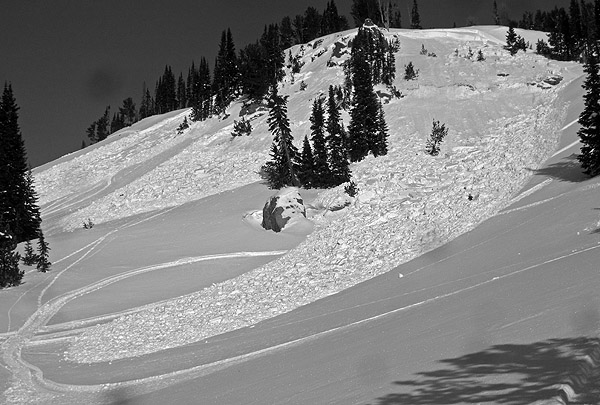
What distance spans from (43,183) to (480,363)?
6411 cm

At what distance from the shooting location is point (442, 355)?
23.6 ft

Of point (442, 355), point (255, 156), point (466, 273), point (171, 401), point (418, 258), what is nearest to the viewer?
point (442, 355)

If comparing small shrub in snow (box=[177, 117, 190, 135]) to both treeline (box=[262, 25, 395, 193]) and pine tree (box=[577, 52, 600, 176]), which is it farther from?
pine tree (box=[577, 52, 600, 176])

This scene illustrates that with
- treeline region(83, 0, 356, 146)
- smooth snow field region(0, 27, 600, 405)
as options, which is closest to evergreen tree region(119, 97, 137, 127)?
treeline region(83, 0, 356, 146)

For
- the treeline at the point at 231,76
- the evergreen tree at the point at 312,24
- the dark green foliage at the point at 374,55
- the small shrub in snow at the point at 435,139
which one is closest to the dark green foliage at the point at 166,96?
the treeline at the point at 231,76

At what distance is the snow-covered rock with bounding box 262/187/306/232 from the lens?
112 ft

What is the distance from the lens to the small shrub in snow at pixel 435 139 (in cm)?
4226

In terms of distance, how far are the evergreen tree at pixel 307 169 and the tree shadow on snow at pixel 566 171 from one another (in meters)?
21.5

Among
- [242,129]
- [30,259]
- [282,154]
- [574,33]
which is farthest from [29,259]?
[574,33]

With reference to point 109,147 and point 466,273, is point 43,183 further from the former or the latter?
point 466,273

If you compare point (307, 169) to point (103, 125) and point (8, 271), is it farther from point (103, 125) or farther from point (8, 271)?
point (103, 125)

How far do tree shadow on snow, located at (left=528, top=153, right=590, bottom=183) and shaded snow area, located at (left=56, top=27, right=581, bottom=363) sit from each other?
1.16m

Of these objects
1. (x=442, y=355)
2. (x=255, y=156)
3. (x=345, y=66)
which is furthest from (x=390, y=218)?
(x=345, y=66)

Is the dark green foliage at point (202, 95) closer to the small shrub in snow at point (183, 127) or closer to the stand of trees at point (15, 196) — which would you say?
the small shrub in snow at point (183, 127)
